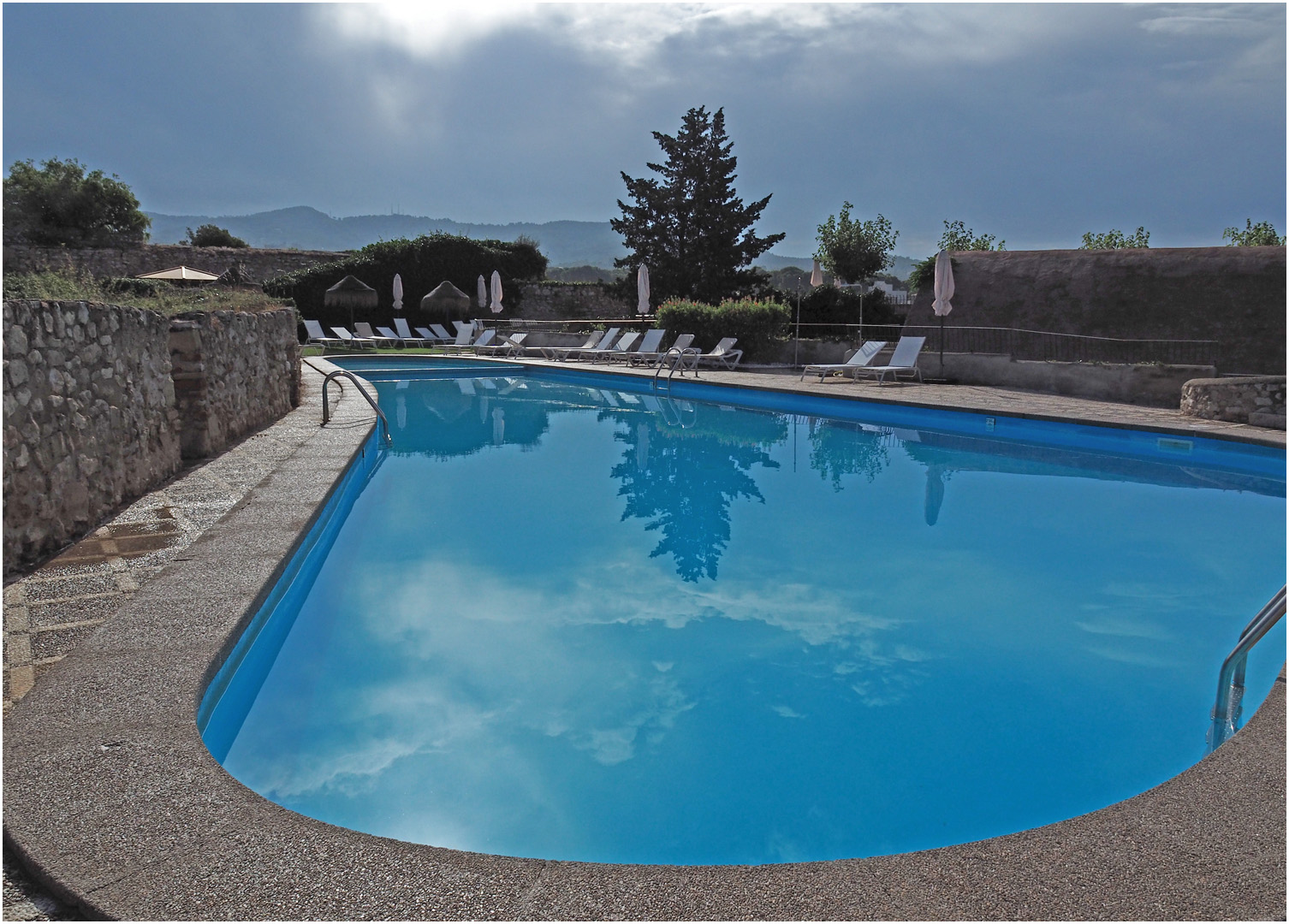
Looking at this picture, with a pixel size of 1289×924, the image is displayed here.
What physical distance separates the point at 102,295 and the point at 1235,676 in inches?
259

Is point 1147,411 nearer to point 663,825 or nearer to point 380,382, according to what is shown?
point 663,825

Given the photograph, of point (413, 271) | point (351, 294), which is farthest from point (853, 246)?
point (351, 294)

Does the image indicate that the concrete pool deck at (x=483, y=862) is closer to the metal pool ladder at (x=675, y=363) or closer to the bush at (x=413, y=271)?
the metal pool ladder at (x=675, y=363)

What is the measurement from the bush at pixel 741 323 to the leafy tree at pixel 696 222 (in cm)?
1235

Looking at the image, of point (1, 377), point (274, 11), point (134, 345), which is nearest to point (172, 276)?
point (274, 11)

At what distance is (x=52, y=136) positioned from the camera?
28016 mm

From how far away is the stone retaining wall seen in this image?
3574 millimetres

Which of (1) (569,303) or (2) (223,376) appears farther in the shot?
(1) (569,303)

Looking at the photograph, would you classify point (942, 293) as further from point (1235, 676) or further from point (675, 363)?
point (1235, 676)

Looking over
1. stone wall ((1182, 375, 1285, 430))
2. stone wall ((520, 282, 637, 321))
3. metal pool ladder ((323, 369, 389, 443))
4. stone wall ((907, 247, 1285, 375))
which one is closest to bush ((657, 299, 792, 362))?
stone wall ((907, 247, 1285, 375))

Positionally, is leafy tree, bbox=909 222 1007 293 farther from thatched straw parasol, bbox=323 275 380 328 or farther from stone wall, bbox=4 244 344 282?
stone wall, bbox=4 244 344 282

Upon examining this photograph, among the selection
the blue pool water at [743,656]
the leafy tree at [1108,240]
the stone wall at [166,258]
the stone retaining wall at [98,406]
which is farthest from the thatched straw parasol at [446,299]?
the leafy tree at [1108,240]

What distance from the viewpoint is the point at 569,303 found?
29.2 metres

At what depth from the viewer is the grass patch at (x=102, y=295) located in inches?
171
